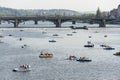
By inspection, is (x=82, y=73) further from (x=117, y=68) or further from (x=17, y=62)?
(x=17, y=62)

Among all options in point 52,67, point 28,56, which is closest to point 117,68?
point 52,67

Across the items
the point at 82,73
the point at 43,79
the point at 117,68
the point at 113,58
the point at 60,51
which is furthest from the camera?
the point at 60,51

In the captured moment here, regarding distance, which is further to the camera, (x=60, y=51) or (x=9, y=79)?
(x=60, y=51)

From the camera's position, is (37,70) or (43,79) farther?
(37,70)

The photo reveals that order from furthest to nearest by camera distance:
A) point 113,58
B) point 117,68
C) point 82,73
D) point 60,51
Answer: point 60,51 → point 113,58 → point 117,68 → point 82,73

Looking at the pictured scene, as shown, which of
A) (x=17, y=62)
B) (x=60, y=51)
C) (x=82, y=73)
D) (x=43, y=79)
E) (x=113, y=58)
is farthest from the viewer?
(x=60, y=51)

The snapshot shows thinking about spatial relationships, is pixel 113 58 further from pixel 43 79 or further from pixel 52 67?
pixel 43 79

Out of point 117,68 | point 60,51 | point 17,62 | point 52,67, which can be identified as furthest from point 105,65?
point 60,51

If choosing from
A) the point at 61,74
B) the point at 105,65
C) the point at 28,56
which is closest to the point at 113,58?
the point at 105,65

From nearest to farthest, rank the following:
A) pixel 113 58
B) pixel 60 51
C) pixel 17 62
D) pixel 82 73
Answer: pixel 82 73
pixel 17 62
pixel 113 58
pixel 60 51
